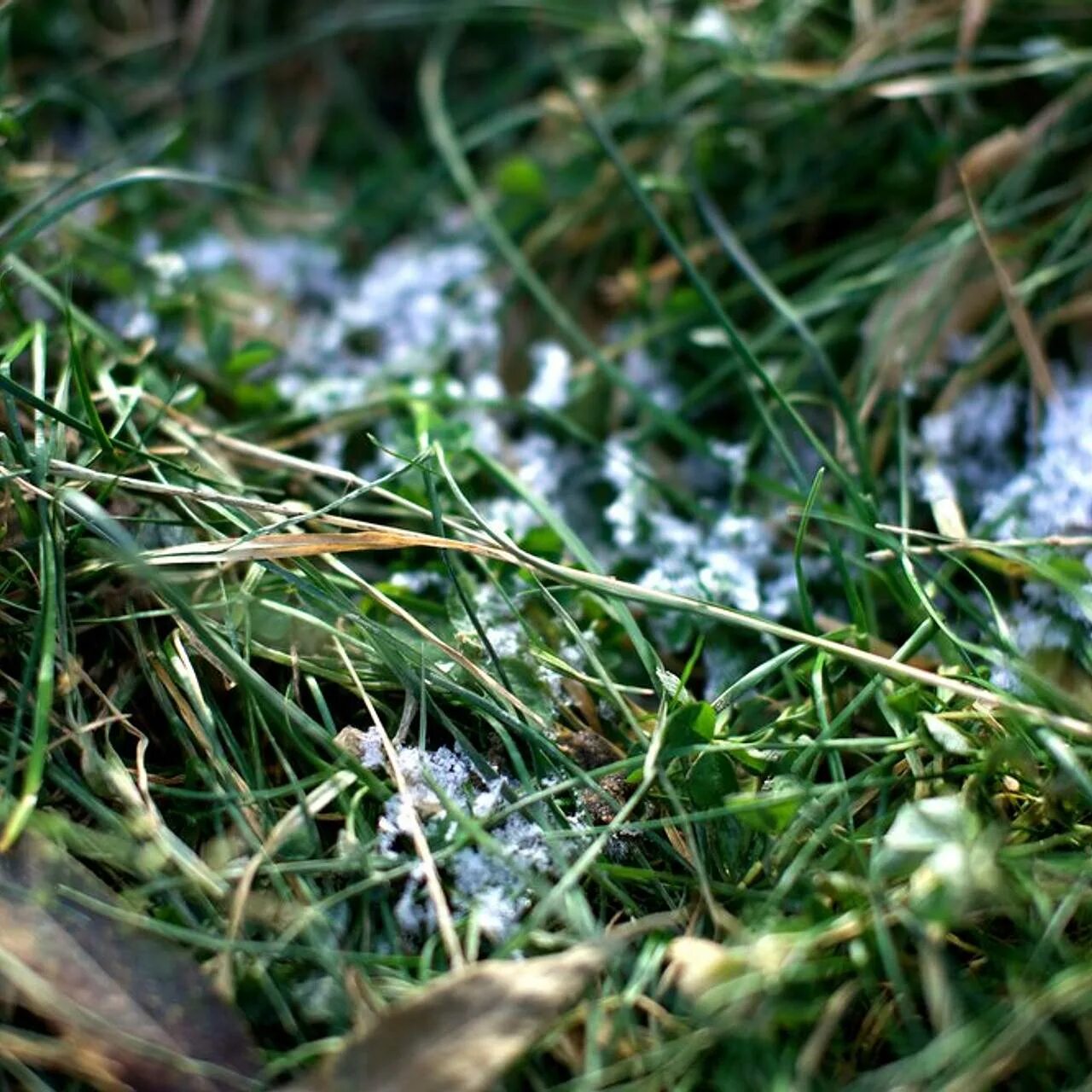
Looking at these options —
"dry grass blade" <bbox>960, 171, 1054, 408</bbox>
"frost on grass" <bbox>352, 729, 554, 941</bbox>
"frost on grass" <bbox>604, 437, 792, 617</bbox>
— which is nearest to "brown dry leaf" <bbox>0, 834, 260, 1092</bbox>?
"frost on grass" <bbox>352, 729, 554, 941</bbox>

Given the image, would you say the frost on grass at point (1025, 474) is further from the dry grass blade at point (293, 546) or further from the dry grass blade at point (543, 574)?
the dry grass blade at point (293, 546)

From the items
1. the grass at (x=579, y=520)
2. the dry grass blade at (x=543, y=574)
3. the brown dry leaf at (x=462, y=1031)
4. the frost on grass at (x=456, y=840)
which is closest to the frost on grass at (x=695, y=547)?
the grass at (x=579, y=520)

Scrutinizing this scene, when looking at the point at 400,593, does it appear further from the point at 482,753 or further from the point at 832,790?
the point at 832,790

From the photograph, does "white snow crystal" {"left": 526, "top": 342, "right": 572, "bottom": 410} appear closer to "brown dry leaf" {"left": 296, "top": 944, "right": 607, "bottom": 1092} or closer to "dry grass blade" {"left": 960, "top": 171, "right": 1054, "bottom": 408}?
"dry grass blade" {"left": 960, "top": 171, "right": 1054, "bottom": 408}

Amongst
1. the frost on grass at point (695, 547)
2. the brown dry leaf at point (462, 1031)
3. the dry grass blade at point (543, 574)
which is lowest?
the brown dry leaf at point (462, 1031)

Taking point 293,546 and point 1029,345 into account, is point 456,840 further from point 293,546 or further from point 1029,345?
point 1029,345

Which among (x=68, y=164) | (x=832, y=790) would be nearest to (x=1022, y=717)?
(x=832, y=790)

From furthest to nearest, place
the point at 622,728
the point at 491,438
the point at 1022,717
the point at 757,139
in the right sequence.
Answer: the point at 757,139
the point at 491,438
the point at 622,728
the point at 1022,717
